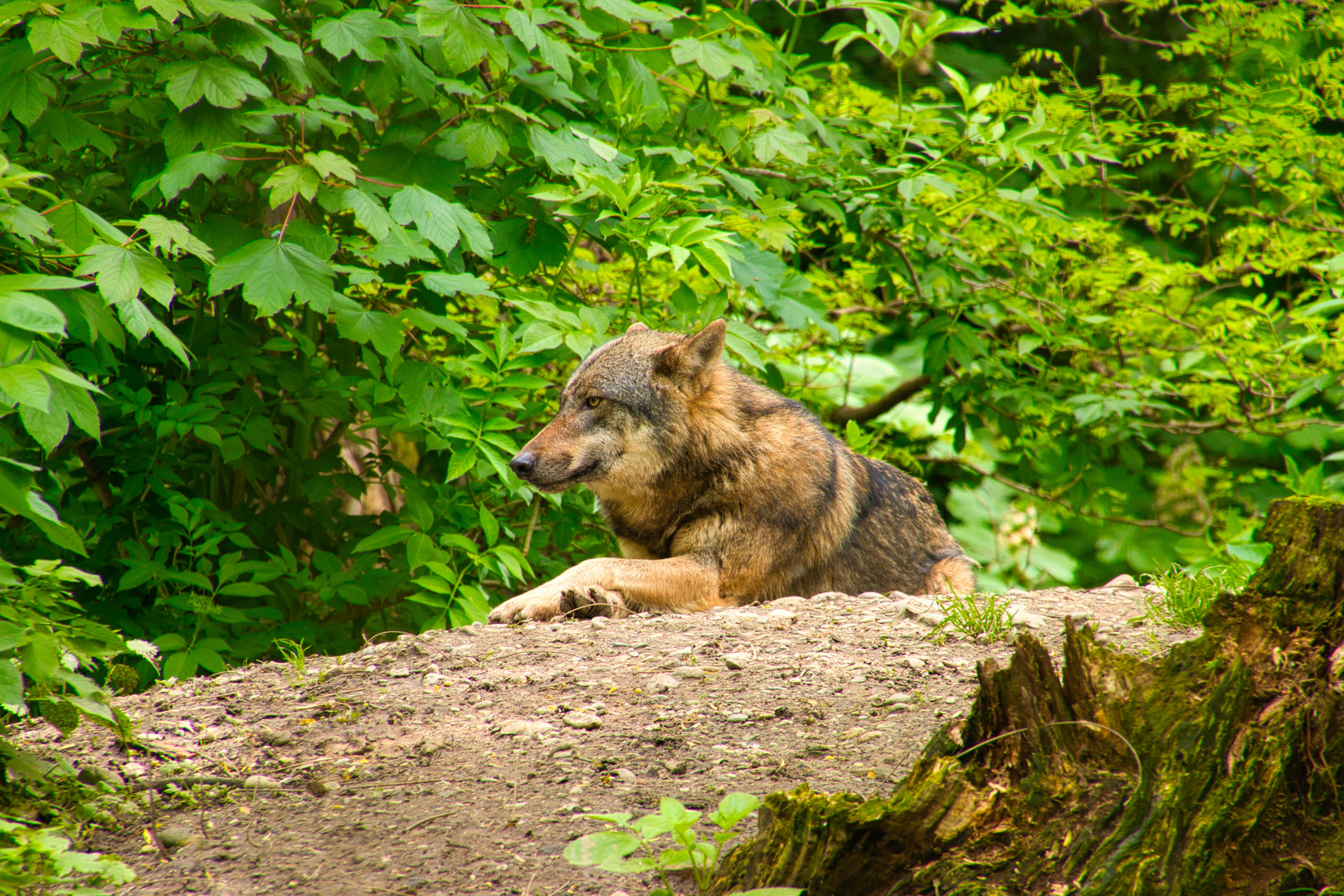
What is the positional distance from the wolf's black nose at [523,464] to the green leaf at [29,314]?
2578 millimetres

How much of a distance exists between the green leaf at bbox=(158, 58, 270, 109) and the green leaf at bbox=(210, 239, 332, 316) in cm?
50

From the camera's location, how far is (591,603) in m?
4.29

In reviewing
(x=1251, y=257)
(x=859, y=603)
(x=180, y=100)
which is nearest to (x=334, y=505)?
(x=180, y=100)

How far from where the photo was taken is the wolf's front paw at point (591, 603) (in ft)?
13.9

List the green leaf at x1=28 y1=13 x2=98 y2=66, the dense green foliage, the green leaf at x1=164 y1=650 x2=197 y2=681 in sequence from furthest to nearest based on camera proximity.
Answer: the green leaf at x1=164 y1=650 x2=197 y2=681 → the dense green foliage → the green leaf at x1=28 y1=13 x2=98 y2=66

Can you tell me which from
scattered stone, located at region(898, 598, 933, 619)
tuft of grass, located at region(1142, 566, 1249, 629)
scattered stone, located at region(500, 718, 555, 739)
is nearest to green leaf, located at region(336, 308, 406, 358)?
scattered stone, located at region(500, 718, 555, 739)

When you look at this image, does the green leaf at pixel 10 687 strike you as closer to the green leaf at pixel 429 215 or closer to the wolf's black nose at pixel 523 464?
the green leaf at pixel 429 215

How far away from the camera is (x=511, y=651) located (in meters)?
3.53

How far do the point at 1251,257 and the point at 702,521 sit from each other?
14.1 ft

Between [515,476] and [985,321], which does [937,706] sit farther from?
[985,321]

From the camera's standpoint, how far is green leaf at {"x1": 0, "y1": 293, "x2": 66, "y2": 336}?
1.96 m

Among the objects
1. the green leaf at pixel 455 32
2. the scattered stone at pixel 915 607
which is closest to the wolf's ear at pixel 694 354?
the scattered stone at pixel 915 607

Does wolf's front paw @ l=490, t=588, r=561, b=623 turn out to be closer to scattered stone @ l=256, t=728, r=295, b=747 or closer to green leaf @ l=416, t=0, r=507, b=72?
scattered stone @ l=256, t=728, r=295, b=747

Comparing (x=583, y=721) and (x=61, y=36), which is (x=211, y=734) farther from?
(x=61, y=36)
